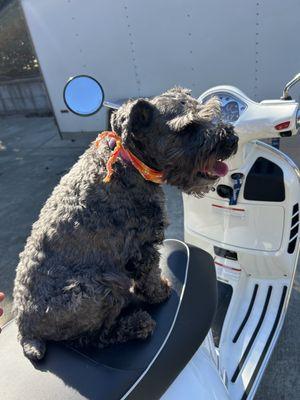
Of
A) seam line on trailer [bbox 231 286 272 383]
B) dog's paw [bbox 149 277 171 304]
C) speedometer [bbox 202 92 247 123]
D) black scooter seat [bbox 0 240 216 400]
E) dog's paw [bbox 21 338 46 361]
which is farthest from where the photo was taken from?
seam line on trailer [bbox 231 286 272 383]

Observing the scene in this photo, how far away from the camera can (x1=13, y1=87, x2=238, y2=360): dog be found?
1549 millimetres

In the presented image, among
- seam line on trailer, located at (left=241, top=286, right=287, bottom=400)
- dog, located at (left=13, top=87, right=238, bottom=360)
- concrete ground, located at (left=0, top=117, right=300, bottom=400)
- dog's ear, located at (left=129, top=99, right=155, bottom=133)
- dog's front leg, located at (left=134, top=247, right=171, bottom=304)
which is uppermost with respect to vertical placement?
dog's ear, located at (left=129, top=99, right=155, bottom=133)

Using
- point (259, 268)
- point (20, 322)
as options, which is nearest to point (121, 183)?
point (20, 322)

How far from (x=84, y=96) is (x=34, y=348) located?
5.23 feet

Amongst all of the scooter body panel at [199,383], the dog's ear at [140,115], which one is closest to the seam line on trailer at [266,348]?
the scooter body panel at [199,383]

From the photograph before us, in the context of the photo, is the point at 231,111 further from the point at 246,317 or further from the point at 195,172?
the point at 246,317

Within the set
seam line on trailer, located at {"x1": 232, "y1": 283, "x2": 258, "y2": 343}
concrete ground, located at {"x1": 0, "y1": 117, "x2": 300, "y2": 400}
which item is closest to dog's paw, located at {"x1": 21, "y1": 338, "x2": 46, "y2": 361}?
seam line on trailer, located at {"x1": 232, "y1": 283, "x2": 258, "y2": 343}

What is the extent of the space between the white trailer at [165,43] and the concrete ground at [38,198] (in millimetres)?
1374

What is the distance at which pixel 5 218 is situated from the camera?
5469 millimetres

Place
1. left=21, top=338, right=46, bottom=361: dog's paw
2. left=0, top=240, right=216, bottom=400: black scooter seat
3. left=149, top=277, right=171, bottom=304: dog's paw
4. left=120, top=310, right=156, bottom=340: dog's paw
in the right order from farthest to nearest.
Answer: left=149, top=277, right=171, bottom=304: dog's paw, left=120, top=310, right=156, bottom=340: dog's paw, left=21, top=338, right=46, bottom=361: dog's paw, left=0, top=240, right=216, bottom=400: black scooter seat

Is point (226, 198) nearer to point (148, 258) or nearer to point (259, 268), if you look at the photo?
point (259, 268)

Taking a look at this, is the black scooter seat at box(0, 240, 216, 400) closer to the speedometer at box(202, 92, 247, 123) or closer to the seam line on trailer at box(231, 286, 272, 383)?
the seam line on trailer at box(231, 286, 272, 383)

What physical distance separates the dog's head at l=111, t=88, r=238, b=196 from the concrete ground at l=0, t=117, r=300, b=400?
1673 mm

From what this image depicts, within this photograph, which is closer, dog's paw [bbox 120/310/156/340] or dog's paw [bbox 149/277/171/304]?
dog's paw [bbox 120/310/156/340]
